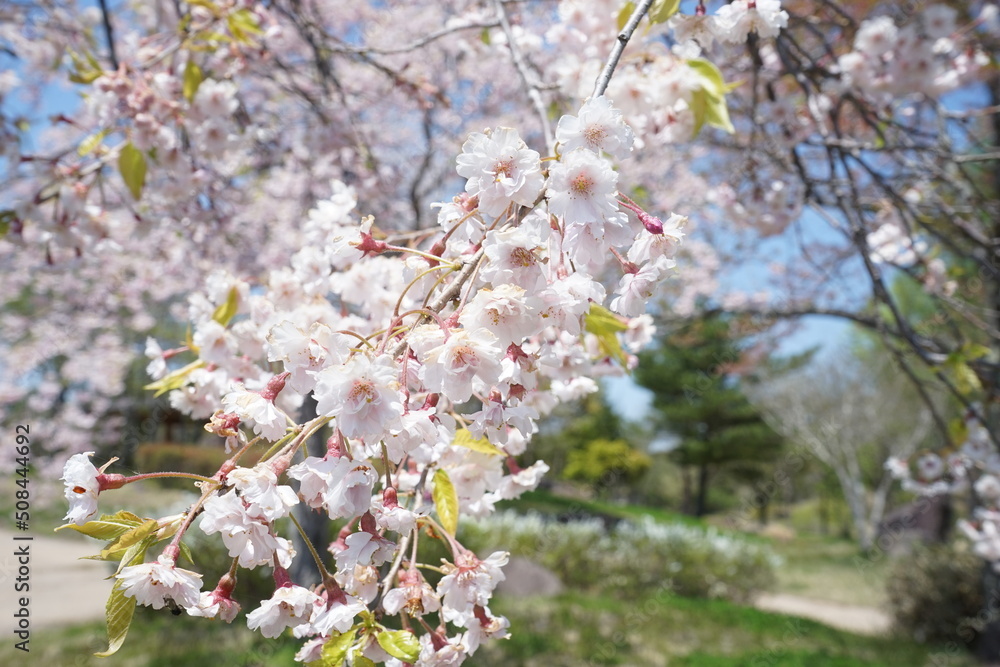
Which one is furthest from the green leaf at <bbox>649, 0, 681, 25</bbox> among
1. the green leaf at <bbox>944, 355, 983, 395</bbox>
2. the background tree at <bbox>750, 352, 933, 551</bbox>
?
the background tree at <bbox>750, 352, 933, 551</bbox>

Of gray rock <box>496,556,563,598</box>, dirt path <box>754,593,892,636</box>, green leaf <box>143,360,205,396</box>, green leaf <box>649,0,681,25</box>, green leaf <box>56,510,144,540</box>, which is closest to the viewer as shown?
green leaf <box>56,510,144,540</box>

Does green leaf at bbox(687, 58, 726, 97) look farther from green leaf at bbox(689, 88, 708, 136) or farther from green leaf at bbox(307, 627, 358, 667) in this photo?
green leaf at bbox(307, 627, 358, 667)

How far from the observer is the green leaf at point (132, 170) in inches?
57.8

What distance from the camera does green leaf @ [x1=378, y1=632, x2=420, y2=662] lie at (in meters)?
0.60

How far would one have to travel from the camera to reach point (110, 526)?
0.60 m

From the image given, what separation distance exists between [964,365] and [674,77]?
4.12ft

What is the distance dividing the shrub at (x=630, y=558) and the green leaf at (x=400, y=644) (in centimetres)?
571

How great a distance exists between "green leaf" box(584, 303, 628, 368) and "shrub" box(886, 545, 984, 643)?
6102 millimetres

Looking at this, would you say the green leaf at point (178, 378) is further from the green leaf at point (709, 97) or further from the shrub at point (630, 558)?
the shrub at point (630, 558)

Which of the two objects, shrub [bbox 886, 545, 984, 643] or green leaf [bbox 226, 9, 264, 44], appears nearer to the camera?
green leaf [bbox 226, 9, 264, 44]

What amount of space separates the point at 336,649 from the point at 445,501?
0.22 meters

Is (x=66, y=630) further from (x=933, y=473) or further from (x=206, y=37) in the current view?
(x=933, y=473)

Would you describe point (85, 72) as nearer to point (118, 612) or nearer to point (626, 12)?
point (626, 12)

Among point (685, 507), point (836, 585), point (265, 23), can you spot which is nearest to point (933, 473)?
point (265, 23)
